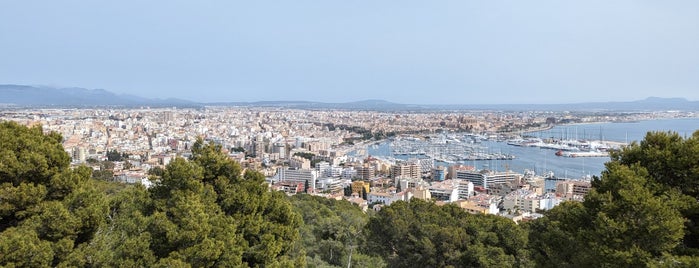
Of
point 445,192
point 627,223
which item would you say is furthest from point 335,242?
point 445,192

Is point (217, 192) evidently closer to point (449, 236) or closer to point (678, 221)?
point (678, 221)

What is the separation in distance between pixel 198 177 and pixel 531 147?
138 ft

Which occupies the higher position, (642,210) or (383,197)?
(642,210)

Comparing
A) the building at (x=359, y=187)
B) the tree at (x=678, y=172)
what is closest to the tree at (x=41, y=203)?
the tree at (x=678, y=172)

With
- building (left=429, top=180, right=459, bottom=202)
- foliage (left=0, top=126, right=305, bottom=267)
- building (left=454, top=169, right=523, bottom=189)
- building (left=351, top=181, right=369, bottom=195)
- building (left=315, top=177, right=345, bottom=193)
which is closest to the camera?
foliage (left=0, top=126, right=305, bottom=267)

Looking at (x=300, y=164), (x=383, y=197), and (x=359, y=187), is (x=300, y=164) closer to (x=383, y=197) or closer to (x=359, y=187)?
(x=359, y=187)

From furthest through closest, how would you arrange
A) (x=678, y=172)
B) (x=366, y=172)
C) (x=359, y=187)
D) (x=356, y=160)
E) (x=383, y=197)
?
(x=356, y=160) < (x=366, y=172) < (x=359, y=187) < (x=383, y=197) < (x=678, y=172)

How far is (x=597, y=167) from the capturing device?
30516 mm

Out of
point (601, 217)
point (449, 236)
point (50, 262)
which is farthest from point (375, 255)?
point (50, 262)

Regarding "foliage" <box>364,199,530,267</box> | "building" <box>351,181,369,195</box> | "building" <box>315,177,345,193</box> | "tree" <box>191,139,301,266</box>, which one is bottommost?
"building" <box>315,177,345,193</box>

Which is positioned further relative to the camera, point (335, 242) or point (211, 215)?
point (335, 242)

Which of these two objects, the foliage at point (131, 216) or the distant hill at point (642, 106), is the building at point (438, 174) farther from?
the distant hill at point (642, 106)

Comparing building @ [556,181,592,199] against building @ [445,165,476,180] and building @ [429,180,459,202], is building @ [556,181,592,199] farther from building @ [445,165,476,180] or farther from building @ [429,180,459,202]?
building @ [445,165,476,180]

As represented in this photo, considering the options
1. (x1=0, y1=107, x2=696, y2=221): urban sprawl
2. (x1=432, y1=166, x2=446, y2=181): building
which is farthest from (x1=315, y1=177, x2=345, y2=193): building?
(x1=432, y1=166, x2=446, y2=181): building
